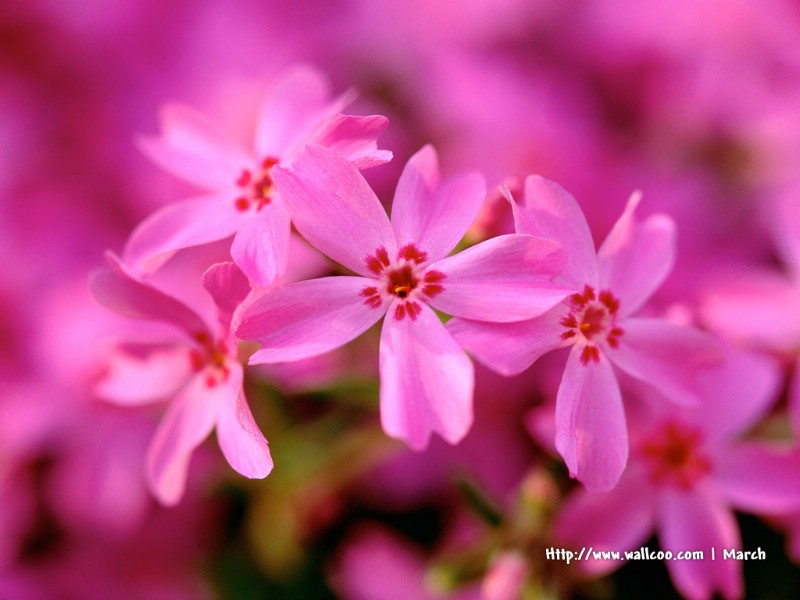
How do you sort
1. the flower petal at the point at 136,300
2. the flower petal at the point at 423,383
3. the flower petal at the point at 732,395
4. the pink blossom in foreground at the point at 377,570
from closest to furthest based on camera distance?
1. the flower petal at the point at 423,383
2. the flower petal at the point at 136,300
3. the flower petal at the point at 732,395
4. the pink blossom in foreground at the point at 377,570

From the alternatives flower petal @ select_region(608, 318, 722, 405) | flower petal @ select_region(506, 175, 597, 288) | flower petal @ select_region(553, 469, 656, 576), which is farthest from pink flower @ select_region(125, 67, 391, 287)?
flower petal @ select_region(553, 469, 656, 576)

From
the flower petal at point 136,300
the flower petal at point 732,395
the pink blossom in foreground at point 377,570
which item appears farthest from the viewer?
the pink blossom in foreground at point 377,570

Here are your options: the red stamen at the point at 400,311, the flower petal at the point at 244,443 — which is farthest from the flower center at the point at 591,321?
the flower petal at the point at 244,443

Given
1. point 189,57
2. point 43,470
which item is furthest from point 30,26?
point 43,470

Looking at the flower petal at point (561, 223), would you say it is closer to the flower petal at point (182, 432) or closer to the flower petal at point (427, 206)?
the flower petal at point (427, 206)

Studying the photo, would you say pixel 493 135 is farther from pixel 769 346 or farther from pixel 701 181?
pixel 769 346

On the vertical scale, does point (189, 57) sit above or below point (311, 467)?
above
